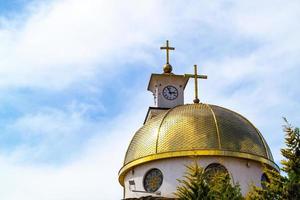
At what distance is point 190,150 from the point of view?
23.2m

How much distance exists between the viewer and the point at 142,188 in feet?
78.3

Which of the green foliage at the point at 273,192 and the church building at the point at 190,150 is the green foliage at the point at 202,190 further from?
the church building at the point at 190,150

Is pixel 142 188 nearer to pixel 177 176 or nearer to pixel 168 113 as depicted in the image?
pixel 177 176

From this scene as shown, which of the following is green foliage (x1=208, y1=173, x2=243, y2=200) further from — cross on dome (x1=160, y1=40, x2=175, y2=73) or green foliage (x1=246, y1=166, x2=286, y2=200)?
cross on dome (x1=160, y1=40, x2=175, y2=73)

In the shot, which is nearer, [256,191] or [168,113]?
[256,191]

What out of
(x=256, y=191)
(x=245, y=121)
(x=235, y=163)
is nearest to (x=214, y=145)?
(x=235, y=163)

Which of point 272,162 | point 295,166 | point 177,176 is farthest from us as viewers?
point 272,162

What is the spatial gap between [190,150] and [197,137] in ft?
2.38

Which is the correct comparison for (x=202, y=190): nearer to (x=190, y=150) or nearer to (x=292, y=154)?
(x=292, y=154)

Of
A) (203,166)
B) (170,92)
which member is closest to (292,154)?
(203,166)

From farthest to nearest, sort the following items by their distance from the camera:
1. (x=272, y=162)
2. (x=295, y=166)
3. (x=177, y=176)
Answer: (x=272, y=162)
(x=177, y=176)
(x=295, y=166)

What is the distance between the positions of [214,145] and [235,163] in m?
1.00

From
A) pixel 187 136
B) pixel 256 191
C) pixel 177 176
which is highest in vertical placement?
pixel 187 136

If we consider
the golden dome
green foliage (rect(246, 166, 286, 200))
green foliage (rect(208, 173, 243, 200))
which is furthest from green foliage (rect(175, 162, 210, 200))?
the golden dome
